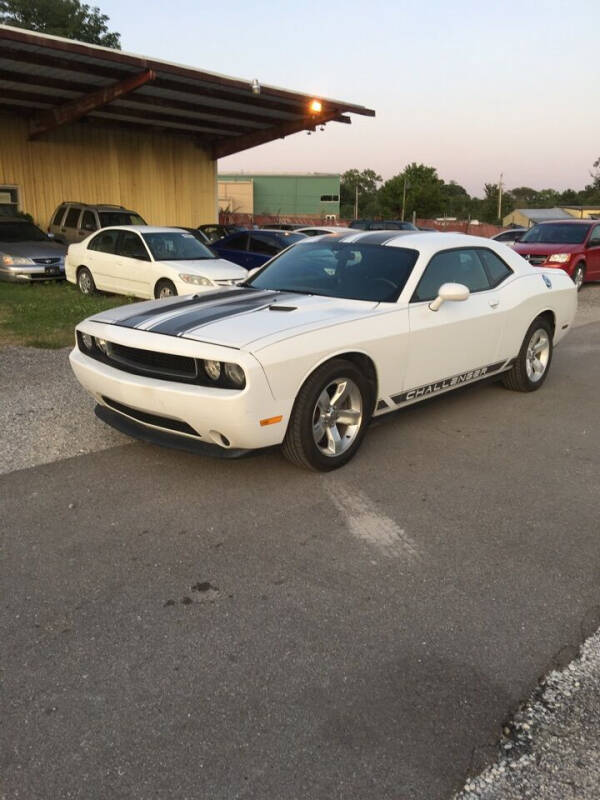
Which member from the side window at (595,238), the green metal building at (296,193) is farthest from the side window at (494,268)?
the green metal building at (296,193)

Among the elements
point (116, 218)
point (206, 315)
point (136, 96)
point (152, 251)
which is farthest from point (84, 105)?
point (206, 315)

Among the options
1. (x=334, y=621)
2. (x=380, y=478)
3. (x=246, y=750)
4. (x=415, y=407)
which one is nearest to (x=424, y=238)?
(x=415, y=407)

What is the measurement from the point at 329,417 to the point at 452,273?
1839 mm

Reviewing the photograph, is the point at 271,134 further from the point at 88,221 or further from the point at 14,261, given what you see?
the point at 14,261

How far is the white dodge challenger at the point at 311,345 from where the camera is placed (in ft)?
12.6

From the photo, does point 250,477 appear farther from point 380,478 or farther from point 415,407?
point 415,407

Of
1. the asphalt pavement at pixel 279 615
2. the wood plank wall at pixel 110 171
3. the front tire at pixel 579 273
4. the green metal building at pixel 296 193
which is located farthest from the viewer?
the green metal building at pixel 296 193

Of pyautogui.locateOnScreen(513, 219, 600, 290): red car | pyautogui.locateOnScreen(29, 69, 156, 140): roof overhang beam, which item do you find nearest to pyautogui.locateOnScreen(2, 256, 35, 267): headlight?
pyautogui.locateOnScreen(29, 69, 156, 140): roof overhang beam

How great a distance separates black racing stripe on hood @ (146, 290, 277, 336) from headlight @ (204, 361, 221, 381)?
0.31 metres

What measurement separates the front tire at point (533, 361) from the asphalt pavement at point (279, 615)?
1642 millimetres

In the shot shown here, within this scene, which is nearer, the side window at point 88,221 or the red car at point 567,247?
the red car at point 567,247

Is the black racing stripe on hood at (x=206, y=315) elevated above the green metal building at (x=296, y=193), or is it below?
below

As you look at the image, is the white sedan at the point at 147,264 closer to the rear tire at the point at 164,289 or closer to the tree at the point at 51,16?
the rear tire at the point at 164,289

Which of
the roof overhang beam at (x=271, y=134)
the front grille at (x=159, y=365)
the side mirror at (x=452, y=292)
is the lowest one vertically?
the front grille at (x=159, y=365)
